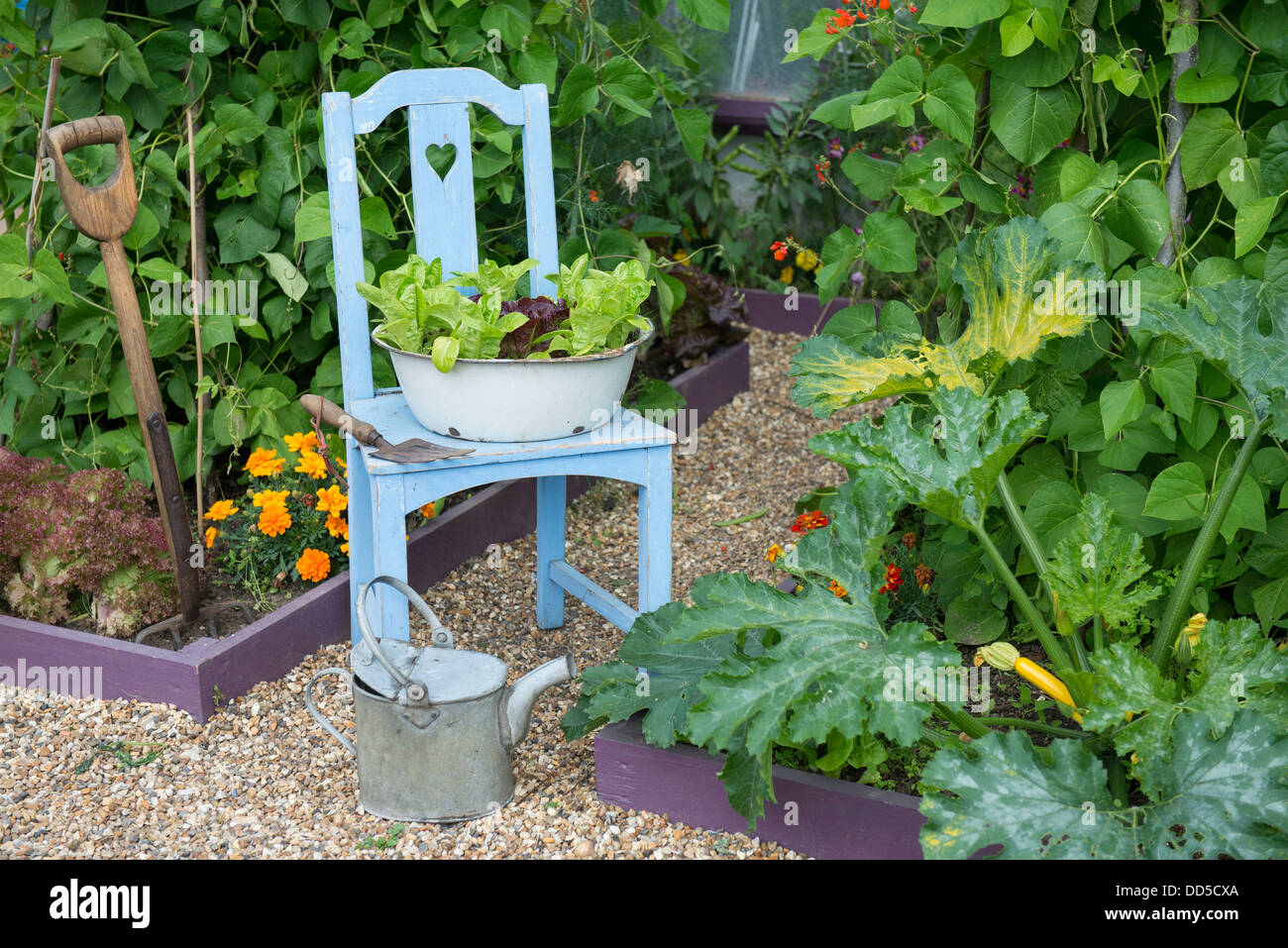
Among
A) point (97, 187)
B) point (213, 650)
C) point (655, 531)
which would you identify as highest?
point (97, 187)

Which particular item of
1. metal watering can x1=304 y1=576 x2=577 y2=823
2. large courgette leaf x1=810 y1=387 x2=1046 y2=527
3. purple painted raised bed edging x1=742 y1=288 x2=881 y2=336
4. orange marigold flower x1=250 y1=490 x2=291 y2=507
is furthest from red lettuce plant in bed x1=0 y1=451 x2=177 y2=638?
purple painted raised bed edging x1=742 y1=288 x2=881 y2=336

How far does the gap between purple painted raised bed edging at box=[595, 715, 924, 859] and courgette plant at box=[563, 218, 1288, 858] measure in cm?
8

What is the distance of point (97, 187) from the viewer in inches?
87.1

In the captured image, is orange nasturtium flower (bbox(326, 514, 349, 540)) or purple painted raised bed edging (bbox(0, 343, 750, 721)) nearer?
purple painted raised bed edging (bbox(0, 343, 750, 721))

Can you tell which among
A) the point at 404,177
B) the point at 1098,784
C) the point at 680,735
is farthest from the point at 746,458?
the point at 1098,784

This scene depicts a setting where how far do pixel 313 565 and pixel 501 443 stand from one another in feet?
2.25

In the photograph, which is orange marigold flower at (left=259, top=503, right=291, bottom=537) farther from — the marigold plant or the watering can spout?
the watering can spout

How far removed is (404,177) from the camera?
287cm

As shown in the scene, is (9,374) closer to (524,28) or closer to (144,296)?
(144,296)

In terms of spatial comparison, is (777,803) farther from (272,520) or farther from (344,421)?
(272,520)

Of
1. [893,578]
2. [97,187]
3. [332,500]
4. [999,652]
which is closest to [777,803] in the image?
[999,652]

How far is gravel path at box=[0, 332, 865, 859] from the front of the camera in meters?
1.90

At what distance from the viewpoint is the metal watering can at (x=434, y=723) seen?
6.12ft

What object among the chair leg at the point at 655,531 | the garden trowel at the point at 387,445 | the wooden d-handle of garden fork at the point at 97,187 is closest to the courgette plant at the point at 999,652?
the chair leg at the point at 655,531
